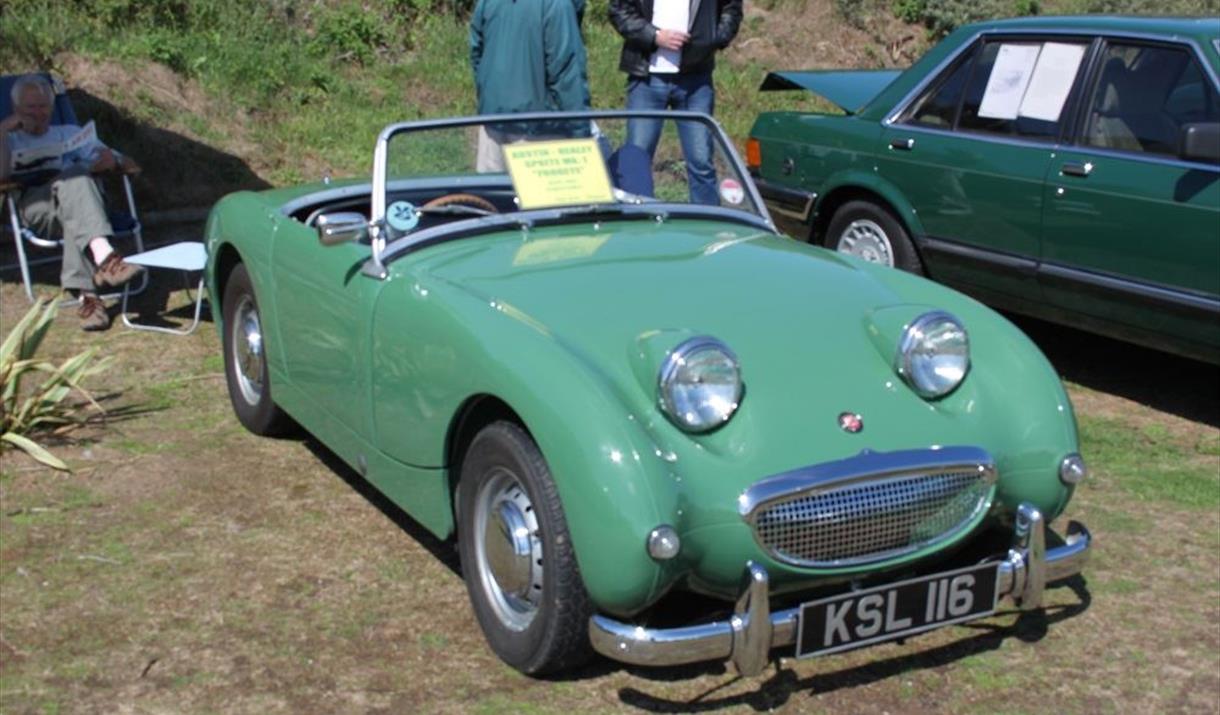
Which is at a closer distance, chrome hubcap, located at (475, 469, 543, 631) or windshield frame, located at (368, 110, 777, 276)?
chrome hubcap, located at (475, 469, 543, 631)

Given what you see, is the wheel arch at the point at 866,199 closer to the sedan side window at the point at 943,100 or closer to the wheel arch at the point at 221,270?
the sedan side window at the point at 943,100

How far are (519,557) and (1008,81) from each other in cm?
413

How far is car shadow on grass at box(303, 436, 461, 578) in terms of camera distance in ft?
16.6

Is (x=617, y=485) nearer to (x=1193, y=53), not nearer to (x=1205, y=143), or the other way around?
(x=1205, y=143)

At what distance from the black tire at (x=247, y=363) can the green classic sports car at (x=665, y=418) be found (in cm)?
74

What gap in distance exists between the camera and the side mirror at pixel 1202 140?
241 inches

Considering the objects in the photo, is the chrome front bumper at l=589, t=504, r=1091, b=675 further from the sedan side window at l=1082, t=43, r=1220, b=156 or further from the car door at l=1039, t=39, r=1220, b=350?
the sedan side window at l=1082, t=43, r=1220, b=156

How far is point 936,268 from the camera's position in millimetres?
7438

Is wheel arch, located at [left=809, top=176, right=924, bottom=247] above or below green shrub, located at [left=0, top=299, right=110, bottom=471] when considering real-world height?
above

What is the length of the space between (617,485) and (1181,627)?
1958 millimetres

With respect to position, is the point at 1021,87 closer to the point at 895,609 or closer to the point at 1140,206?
the point at 1140,206

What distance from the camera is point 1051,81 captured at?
7016mm

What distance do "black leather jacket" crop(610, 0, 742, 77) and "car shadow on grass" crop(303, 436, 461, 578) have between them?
319 cm

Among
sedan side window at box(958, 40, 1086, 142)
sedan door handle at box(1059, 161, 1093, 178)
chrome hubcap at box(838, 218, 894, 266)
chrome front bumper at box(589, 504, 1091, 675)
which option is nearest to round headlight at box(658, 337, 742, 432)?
chrome front bumper at box(589, 504, 1091, 675)
